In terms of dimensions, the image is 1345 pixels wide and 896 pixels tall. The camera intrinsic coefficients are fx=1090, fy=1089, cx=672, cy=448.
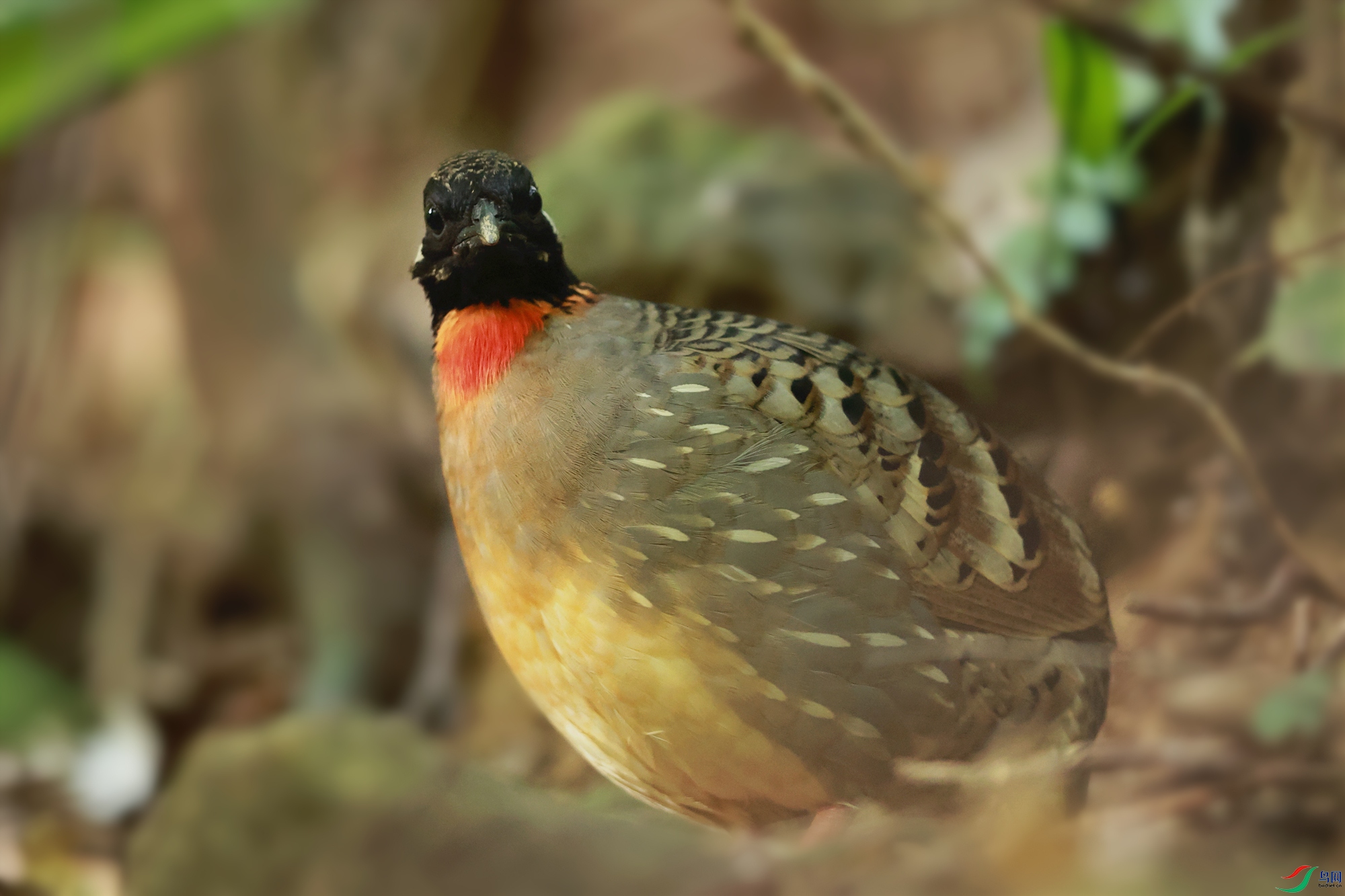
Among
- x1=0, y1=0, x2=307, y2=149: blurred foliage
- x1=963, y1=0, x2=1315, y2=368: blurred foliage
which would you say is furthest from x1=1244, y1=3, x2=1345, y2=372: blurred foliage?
x1=0, y1=0, x2=307, y2=149: blurred foliage

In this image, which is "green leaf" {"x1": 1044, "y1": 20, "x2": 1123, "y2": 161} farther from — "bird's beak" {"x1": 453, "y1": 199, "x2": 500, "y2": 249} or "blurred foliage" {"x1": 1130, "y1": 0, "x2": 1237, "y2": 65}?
"bird's beak" {"x1": 453, "y1": 199, "x2": 500, "y2": 249}

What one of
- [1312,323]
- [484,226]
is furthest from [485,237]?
[1312,323]

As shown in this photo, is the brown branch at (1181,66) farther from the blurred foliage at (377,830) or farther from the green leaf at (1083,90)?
the blurred foliage at (377,830)

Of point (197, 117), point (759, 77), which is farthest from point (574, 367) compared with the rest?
point (759, 77)

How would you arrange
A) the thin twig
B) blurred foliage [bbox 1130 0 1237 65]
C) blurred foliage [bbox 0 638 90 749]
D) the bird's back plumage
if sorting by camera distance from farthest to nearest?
blurred foliage [bbox 0 638 90 749] → blurred foliage [bbox 1130 0 1237 65] → the thin twig → the bird's back plumage

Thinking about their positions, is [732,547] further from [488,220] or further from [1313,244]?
[1313,244]
